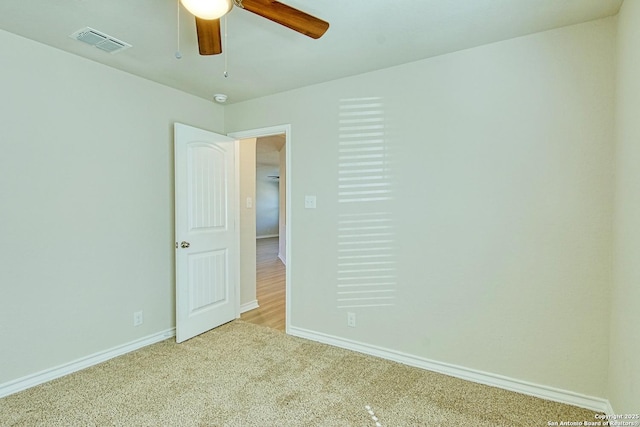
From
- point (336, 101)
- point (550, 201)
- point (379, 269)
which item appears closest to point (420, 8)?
point (336, 101)

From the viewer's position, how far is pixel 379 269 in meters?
2.62

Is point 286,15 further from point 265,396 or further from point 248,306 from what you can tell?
point 248,306

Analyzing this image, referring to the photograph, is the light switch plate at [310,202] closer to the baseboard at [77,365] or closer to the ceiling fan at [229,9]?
the ceiling fan at [229,9]

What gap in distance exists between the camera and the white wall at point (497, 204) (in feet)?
6.29

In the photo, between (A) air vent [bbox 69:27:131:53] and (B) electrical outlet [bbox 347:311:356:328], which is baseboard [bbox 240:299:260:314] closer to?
(B) electrical outlet [bbox 347:311:356:328]

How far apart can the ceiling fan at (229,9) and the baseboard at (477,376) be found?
7.82ft

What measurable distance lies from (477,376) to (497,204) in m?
1.24

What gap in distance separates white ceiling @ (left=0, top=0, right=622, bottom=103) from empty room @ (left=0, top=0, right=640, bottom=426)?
18 mm

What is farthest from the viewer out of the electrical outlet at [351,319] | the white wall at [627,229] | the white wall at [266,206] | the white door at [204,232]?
the white wall at [266,206]

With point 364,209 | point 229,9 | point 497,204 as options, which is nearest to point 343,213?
point 364,209

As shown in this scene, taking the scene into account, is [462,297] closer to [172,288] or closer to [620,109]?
[620,109]

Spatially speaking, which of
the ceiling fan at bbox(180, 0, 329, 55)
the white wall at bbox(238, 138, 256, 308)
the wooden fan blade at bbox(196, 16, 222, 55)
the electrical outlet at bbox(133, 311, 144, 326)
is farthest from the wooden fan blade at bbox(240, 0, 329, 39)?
the electrical outlet at bbox(133, 311, 144, 326)

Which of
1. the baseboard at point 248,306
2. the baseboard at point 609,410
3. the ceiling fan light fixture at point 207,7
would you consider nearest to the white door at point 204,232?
the baseboard at point 248,306

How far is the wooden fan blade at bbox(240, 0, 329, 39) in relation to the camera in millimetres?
1402
